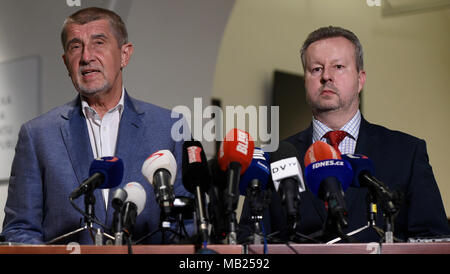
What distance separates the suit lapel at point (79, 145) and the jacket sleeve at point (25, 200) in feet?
0.43

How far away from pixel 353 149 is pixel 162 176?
0.96m

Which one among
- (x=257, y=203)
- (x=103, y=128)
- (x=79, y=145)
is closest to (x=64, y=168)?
(x=79, y=145)

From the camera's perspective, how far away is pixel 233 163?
5.38 feet

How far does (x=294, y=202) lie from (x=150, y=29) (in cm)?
244

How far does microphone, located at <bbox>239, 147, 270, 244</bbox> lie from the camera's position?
1681 millimetres

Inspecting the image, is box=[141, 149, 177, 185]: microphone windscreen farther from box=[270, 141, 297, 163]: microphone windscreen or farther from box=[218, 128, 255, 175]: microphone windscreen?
box=[270, 141, 297, 163]: microphone windscreen

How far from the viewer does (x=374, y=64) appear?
6.23 m

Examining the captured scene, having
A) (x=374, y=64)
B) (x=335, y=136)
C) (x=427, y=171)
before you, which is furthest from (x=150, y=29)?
(x=374, y=64)

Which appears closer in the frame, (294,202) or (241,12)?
(294,202)

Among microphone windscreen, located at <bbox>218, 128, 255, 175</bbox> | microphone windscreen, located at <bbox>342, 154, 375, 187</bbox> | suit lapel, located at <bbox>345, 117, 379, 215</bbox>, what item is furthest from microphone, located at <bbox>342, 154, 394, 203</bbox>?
suit lapel, located at <bbox>345, 117, 379, 215</bbox>

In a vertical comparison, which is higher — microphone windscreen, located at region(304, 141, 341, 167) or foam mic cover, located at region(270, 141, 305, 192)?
microphone windscreen, located at region(304, 141, 341, 167)

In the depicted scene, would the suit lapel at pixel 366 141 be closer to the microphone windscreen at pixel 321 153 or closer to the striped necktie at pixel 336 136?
the striped necktie at pixel 336 136

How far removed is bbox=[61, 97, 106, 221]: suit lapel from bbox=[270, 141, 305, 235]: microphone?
0.86m
